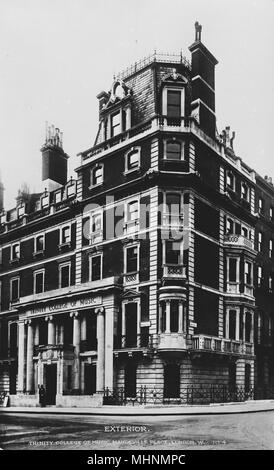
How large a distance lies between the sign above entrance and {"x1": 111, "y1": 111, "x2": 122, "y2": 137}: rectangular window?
24.8ft

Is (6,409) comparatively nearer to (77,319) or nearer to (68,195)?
(77,319)

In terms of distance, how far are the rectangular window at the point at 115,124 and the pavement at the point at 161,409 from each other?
1204 cm

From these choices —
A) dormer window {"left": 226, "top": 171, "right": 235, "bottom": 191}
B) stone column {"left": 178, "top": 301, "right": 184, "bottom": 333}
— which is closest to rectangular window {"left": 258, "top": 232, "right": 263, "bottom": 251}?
dormer window {"left": 226, "top": 171, "right": 235, "bottom": 191}

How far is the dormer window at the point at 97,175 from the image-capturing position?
2665cm

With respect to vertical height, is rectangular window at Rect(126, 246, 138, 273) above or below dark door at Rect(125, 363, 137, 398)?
above

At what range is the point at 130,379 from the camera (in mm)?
23812

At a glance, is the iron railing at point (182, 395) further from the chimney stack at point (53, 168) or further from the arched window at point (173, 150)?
the chimney stack at point (53, 168)

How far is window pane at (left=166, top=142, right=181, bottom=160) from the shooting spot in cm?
2472

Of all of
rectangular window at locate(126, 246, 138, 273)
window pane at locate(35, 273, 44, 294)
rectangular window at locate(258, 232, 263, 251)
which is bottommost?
window pane at locate(35, 273, 44, 294)

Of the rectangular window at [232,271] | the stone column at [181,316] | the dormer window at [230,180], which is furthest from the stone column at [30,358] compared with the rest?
the dormer window at [230,180]

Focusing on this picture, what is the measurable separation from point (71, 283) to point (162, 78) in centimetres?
1045

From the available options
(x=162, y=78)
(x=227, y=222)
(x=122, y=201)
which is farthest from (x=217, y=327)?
(x=162, y=78)

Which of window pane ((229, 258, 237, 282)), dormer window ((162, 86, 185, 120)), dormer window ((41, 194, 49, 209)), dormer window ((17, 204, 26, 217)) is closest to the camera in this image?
window pane ((229, 258, 237, 282))

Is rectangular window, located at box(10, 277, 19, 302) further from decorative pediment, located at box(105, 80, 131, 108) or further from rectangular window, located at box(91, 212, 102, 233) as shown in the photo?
decorative pediment, located at box(105, 80, 131, 108)
